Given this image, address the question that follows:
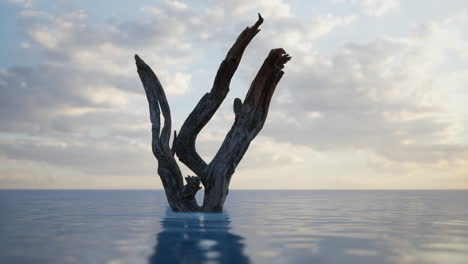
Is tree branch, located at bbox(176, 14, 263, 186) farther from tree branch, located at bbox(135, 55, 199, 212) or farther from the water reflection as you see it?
the water reflection

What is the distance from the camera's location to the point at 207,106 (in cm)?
1880

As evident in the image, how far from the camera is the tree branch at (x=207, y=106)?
60.8ft

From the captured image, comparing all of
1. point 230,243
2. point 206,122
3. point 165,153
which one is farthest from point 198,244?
point 206,122

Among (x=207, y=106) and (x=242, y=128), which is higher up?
(x=207, y=106)

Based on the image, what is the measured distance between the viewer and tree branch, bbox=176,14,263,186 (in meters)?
18.5

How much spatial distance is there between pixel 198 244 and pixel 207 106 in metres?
8.70

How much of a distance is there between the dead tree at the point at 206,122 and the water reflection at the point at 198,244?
5.60 ft

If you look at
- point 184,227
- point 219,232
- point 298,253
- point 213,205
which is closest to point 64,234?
point 184,227

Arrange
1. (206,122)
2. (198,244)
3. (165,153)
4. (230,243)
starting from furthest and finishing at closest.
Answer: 1. (206,122)
2. (165,153)
3. (230,243)
4. (198,244)

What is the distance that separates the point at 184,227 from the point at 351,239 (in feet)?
18.1

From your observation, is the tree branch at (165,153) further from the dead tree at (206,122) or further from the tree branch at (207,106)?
the tree branch at (207,106)

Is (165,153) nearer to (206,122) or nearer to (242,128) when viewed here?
(206,122)

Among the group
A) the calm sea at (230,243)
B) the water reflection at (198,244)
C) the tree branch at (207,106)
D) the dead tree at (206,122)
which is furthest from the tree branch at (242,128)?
the calm sea at (230,243)

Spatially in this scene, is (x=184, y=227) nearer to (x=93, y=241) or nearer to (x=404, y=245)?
(x=93, y=241)
